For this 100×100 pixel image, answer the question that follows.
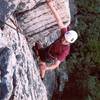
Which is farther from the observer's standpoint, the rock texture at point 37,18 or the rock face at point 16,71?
the rock texture at point 37,18

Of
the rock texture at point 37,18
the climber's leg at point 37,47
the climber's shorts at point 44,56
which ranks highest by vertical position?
the rock texture at point 37,18

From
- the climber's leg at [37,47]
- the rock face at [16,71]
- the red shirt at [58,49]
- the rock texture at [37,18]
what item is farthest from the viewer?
the climber's leg at [37,47]

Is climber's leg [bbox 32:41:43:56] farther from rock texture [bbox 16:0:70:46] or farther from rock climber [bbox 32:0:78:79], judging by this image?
rock texture [bbox 16:0:70:46]

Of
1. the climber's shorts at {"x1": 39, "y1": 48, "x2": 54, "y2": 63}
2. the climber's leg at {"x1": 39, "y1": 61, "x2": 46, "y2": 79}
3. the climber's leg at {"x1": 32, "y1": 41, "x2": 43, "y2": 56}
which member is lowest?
the climber's leg at {"x1": 39, "y1": 61, "x2": 46, "y2": 79}

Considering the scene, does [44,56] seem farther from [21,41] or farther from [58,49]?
[21,41]

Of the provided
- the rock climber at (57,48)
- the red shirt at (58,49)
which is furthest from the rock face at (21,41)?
the red shirt at (58,49)

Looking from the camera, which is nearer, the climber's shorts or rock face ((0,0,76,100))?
rock face ((0,0,76,100))

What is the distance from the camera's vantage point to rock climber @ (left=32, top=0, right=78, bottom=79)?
6.41m

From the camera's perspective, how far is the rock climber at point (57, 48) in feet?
21.0

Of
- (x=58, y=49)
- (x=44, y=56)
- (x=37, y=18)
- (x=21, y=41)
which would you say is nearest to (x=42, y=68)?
(x=44, y=56)

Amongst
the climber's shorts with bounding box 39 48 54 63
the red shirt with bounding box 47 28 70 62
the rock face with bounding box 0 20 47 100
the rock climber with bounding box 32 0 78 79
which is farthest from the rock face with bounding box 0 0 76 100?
the climber's shorts with bounding box 39 48 54 63

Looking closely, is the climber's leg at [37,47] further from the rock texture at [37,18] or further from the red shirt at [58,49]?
the rock texture at [37,18]

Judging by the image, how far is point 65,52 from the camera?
6.84 m

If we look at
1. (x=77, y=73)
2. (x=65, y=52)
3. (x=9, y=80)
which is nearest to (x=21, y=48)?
(x=9, y=80)
